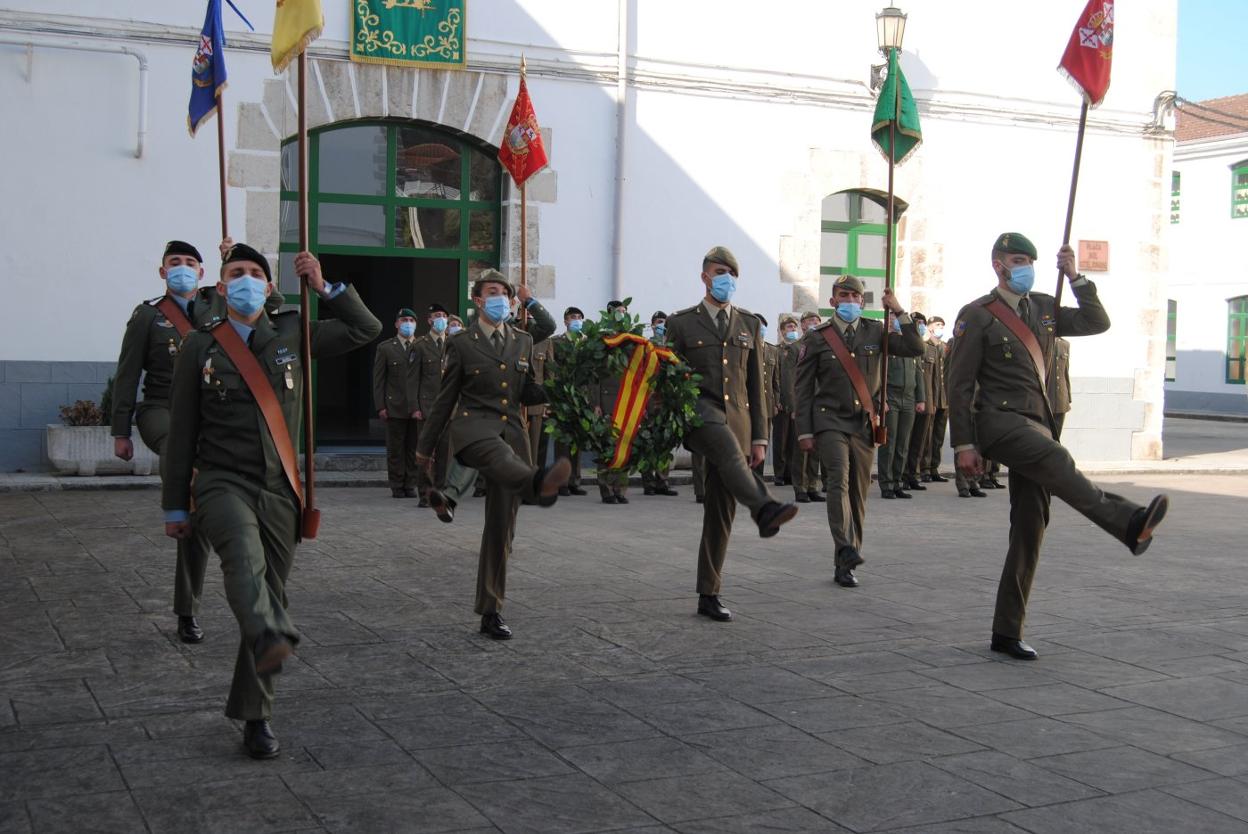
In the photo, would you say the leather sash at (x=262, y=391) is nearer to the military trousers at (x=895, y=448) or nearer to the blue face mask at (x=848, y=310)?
the blue face mask at (x=848, y=310)

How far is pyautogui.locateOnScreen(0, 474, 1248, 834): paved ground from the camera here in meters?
4.41

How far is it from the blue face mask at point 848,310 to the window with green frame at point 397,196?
778 cm

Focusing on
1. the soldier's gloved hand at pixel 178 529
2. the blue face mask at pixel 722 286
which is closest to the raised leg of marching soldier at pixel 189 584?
the soldier's gloved hand at pixel 178 529

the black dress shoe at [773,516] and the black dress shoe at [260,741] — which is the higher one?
the black dress shoe at [773,516]

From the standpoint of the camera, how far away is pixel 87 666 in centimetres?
616

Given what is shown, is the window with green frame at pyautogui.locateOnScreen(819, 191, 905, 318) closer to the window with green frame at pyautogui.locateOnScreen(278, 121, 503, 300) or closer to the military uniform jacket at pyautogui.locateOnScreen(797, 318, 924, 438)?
the window with green frame at pyautogui.locateOnScreen(278, 121, 503, 300)

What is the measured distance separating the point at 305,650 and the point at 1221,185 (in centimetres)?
3554

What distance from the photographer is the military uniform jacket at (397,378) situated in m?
13.9

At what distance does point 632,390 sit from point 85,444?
27.8 feet

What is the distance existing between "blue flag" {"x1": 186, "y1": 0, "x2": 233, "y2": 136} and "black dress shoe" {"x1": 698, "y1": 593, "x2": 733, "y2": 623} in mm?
5346

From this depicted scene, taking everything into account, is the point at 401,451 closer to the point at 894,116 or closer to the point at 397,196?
the point at 397,196

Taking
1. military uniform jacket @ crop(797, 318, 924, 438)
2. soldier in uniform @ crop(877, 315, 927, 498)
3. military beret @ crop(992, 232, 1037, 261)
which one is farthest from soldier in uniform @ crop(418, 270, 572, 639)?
soldier in uniform @ crop(877, 315, 927, 498)

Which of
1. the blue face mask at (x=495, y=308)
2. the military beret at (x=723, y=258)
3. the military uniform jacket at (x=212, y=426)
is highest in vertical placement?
the military beret at (x=723, y=258)

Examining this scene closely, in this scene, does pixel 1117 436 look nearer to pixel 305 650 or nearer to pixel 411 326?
pixel 411 326
